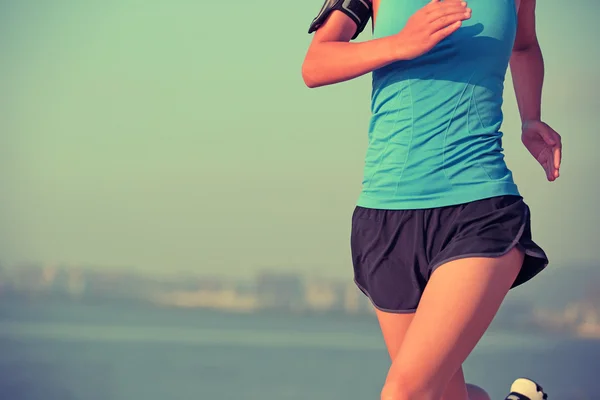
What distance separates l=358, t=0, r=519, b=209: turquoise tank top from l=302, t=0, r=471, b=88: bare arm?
0.10 meters

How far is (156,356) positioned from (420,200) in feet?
17.9

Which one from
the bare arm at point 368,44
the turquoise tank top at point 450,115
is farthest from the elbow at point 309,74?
the turquoise tank top at point 450,115

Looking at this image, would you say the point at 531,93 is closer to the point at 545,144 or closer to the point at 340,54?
the point at 545,144

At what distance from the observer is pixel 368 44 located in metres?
1.79

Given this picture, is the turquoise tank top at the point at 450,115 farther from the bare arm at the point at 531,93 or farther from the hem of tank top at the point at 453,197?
the bare arm at the point at 531,93

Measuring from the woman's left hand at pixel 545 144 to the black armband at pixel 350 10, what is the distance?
46 cm

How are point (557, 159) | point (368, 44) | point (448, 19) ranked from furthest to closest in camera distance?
1. point (557, 159)
2. point (368, 44)
3. point (448, 19)

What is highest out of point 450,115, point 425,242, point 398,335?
point 450,115

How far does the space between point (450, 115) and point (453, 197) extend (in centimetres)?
15

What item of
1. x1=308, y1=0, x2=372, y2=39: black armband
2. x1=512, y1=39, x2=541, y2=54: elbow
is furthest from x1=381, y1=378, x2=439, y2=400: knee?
x1=512, y1=39, x2=541, y2=54: elbow

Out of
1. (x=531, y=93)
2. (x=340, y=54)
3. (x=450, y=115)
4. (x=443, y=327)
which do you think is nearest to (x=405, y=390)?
(x=443, y=327)

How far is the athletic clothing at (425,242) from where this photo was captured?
1791 mm

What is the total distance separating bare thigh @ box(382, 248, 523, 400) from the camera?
1.71 metres

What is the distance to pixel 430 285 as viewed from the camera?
177 cm
